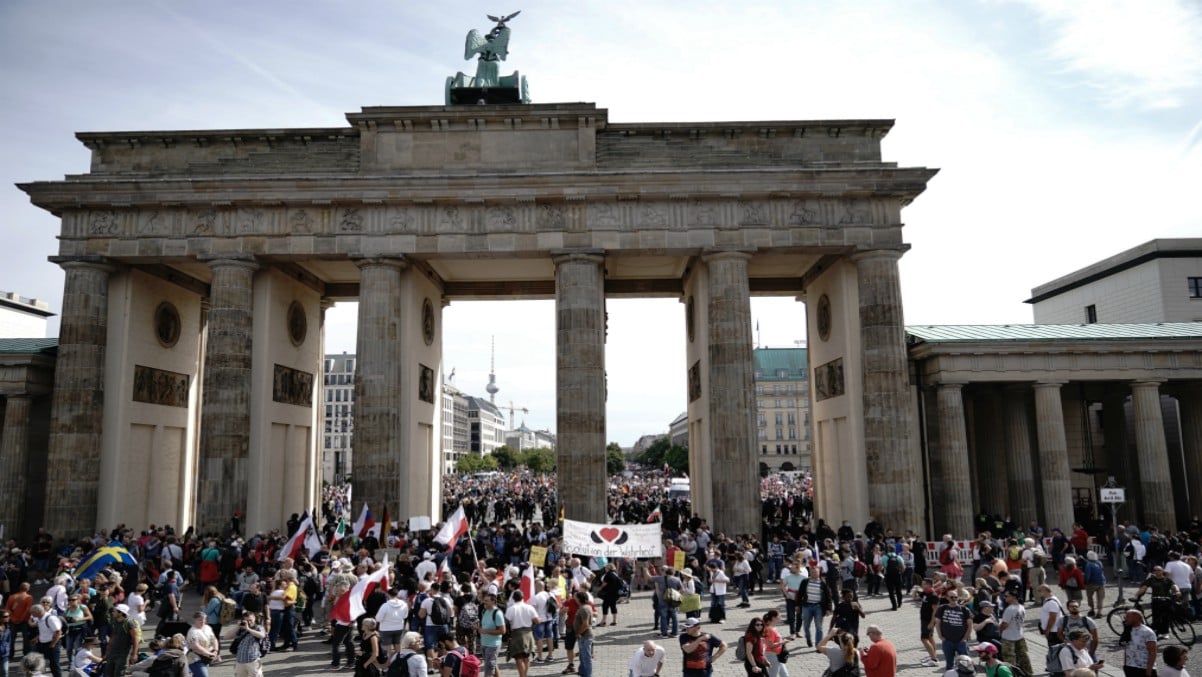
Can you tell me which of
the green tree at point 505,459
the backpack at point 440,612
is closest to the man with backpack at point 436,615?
the backpack at point 440,612

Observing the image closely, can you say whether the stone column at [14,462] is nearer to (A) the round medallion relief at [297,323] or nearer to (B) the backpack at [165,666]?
(A) the round medallion relief at [297,323]

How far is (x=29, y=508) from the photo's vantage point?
2903 cm

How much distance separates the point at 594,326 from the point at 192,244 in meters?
15.4

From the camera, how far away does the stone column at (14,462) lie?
2766 centimetres

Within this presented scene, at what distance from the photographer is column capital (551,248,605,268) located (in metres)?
28.7

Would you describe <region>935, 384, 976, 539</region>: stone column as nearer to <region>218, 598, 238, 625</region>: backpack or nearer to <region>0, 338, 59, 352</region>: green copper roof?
<region>218, 598, 238, 625</region>: backpack

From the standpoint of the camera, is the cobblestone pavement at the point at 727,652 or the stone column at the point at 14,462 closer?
the cobblestone pavement at the point at 727,652

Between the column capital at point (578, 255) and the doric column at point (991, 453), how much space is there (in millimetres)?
17423

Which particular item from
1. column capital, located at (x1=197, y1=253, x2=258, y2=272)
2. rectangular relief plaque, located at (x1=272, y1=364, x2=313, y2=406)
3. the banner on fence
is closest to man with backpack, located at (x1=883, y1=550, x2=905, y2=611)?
the banner on fence

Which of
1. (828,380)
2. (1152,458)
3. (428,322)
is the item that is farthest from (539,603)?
(1152,458)

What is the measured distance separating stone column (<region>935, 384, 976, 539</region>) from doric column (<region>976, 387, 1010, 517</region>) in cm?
445

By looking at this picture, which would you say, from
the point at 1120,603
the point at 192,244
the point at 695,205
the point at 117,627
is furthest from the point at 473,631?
the point at 192,244

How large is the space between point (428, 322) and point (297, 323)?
18.0 ft

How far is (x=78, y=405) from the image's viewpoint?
27969 millimetres
